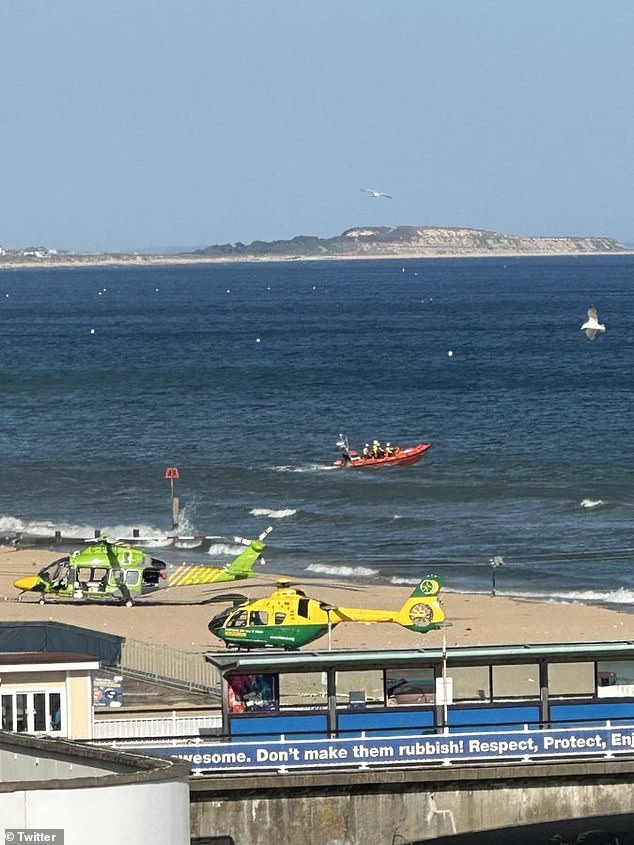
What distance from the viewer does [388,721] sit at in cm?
2703

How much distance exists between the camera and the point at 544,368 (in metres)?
128

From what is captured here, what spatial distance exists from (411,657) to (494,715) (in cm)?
152

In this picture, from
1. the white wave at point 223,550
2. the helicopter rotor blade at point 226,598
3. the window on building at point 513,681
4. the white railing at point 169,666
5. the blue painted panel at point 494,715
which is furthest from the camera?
the white wave at point 223,550

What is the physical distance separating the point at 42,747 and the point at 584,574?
1335 inches

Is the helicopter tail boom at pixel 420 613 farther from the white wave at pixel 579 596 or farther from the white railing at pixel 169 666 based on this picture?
→ the white wave at pixel 579 596

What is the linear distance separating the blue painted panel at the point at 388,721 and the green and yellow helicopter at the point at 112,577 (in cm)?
1986

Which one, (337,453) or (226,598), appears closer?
(226,598)

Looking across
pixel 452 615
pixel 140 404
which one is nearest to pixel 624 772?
pixel 452 615

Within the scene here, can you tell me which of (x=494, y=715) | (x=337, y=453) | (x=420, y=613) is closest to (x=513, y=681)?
(x=494, y=715)

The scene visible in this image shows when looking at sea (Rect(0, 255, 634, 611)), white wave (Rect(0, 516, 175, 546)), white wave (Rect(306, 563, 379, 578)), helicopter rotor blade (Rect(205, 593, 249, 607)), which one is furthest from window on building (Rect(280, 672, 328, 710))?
white wave (Rect(0, 516, 175, 546))

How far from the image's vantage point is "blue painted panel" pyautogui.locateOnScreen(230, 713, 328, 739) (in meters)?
26.8

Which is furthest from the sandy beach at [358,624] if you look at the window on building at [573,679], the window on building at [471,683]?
the window on building at [573,679]

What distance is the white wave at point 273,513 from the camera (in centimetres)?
6602

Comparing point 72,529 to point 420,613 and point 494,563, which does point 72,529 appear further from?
point 420,613
